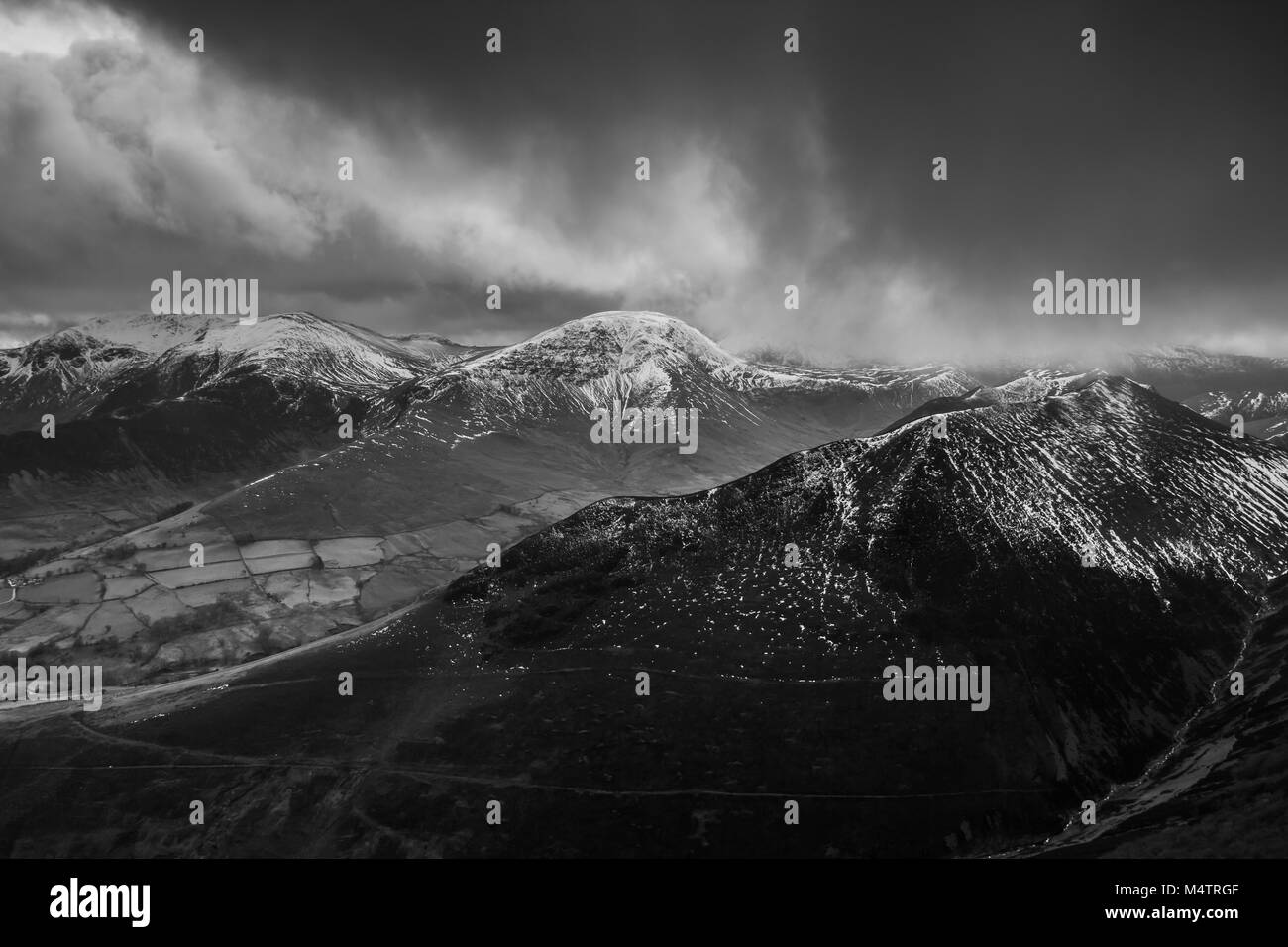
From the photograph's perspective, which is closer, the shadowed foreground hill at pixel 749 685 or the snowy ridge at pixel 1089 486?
the shadowed foreground hill at pixel 749 685

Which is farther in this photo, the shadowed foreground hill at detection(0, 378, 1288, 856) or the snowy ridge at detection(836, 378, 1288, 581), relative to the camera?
the snowy ridge at detection(836, 378, 1288, 581)

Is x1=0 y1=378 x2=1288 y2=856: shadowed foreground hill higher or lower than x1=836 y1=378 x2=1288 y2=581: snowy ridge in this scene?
lower

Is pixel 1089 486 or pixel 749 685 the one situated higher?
pixel 1089 486

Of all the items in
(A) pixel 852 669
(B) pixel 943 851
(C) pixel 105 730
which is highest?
(A) pixel 852 669

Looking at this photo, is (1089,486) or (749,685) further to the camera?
(1089,486)

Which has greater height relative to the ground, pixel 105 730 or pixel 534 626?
pixel 534 626

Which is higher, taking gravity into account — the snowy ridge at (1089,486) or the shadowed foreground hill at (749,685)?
the snowy ridge at (1089,486)
